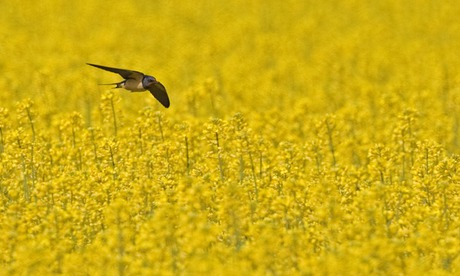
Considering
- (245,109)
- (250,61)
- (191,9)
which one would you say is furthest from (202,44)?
(245,109)

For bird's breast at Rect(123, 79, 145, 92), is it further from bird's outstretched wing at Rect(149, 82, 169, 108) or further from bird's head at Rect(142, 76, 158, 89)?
bird's outstretched wing at Rect(149, 82, 169, 108)

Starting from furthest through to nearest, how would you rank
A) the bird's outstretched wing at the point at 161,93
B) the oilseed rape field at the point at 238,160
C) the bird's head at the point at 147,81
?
1. the bird's outstretched wing at the point at 161,93
2. the bird's head at the point at 147,81
3. the oilseed rape field at the point at 238,160

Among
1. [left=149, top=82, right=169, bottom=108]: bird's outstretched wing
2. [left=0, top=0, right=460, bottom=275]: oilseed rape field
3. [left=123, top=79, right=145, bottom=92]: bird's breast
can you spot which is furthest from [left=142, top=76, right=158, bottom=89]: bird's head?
[left=0, top=0, right=460, bottom=275]: oilseed rape field

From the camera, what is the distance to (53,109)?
1989 cm

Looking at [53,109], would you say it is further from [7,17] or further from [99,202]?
[7,17]

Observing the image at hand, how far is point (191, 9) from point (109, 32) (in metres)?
4.83

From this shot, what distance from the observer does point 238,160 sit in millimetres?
14812

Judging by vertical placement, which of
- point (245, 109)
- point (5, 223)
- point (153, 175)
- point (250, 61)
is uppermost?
point (250, 61)

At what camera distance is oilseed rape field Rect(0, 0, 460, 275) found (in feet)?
35.0

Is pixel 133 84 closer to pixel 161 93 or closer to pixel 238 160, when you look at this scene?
pixel 161 93

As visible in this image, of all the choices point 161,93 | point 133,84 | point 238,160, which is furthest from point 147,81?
point 238,160

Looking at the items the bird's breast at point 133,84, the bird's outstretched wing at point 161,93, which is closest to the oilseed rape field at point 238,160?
the bird's outstretched wing at point 161,93

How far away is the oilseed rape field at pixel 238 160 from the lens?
10672 millimetres

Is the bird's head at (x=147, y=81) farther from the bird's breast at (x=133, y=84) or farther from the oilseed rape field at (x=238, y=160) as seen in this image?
the oilseed rape field at (x=238, y=160)
